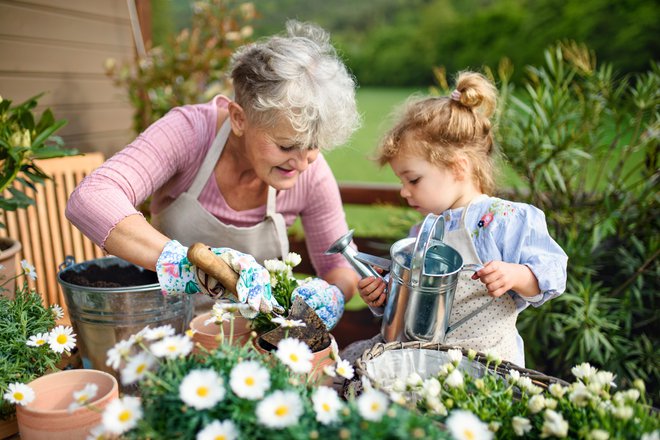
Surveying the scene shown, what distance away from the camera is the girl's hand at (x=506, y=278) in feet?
3.99

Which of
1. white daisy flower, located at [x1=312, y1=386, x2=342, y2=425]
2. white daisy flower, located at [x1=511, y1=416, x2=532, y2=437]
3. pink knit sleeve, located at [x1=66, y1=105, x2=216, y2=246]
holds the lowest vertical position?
white daisy flower, located at [x1=511, y1=416, x2=532, y2=437]

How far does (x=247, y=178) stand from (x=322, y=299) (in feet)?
2.14

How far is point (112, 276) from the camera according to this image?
136 centimetres

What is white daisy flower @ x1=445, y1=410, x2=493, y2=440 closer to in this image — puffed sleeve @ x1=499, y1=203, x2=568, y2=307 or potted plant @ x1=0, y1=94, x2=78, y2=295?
puffed sleeve @ x1=499, y1=203, x2=568, y2=307

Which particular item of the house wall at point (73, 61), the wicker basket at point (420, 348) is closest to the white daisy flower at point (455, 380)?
the wicker basket at point (420, 348)

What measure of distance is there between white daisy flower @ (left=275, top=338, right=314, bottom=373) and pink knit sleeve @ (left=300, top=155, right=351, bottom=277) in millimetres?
1016

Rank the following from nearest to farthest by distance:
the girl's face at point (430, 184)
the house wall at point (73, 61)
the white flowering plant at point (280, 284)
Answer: the white flowering plant at point (280, 284), the girl's face at point (430, 184), the house wall at point (73, 61)

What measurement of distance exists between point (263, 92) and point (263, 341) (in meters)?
0.67

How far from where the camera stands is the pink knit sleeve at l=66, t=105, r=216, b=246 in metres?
1.29

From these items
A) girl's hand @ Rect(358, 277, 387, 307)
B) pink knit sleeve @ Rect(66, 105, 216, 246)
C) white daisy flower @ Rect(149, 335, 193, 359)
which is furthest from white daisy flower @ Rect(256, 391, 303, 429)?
pink knit sleeve @ Rect(66, 105, 216, 246)

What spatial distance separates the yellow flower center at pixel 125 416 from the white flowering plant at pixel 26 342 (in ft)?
1.25

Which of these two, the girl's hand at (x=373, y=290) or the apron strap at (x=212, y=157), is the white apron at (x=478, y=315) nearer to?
the girl's hand at (x=373, y=290)

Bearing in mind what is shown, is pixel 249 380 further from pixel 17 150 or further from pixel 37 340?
pixel 17 150

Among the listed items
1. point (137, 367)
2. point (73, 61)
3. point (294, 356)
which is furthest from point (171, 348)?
point (73, 61)
